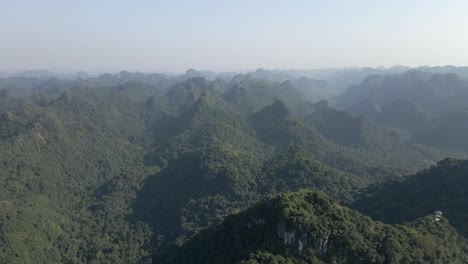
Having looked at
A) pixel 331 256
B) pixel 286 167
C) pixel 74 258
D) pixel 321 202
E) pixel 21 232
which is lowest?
pixel 74 258

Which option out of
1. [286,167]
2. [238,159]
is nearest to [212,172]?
[238,159]

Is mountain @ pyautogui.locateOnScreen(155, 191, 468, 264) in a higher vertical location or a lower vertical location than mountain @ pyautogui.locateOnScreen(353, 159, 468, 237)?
higher

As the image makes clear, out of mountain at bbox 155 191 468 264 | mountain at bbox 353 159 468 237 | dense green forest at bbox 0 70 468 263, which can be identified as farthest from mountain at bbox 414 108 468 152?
mountain at bbox 155 191 468 264

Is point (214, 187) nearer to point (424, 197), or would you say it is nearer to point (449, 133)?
point (424, 197)

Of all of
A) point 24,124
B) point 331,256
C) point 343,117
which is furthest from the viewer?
point 343,117

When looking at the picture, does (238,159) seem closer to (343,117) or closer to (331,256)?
(331,256)

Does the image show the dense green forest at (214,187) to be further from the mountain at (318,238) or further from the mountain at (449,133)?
the mountain at (449,133)

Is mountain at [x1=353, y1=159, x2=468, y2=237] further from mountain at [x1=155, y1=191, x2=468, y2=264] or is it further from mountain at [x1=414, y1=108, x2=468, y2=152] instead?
mountain at [x1=414, y1=108, x2=468, y2=152]
